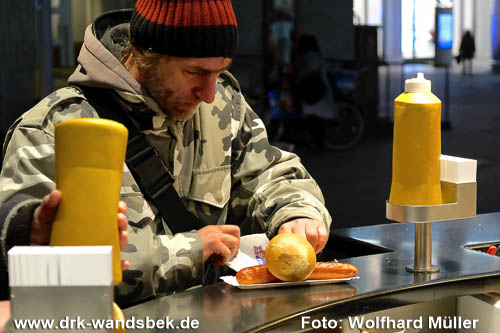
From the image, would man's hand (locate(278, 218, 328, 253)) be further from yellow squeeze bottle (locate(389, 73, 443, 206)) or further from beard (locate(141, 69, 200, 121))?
beard (locate(141, 69, 200, 121))

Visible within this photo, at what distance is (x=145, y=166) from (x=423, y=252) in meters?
0.73

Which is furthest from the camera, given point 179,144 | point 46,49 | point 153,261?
point 46,49

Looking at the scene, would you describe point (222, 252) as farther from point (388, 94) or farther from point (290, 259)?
point (388, 94)

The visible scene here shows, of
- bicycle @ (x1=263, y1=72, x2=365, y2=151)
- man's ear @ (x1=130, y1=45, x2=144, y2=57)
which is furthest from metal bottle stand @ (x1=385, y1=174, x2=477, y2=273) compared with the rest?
bicycle @ (x1=263, y1=72, x2=365, y2=151)

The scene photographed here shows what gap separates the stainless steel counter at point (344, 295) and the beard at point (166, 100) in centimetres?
50

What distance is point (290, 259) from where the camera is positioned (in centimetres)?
172

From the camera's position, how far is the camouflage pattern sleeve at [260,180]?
2.21 metres

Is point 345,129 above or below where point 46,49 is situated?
below

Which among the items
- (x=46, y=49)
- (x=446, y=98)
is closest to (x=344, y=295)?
(x=46, y=49)

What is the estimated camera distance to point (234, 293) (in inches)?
68.1

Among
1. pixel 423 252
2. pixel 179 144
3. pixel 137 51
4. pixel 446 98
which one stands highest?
pixel 137 51

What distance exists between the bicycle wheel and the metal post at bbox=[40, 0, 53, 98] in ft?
10.4

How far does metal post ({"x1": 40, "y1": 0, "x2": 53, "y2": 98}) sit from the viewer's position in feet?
19.4

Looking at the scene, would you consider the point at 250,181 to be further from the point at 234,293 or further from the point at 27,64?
the point at 27,64
